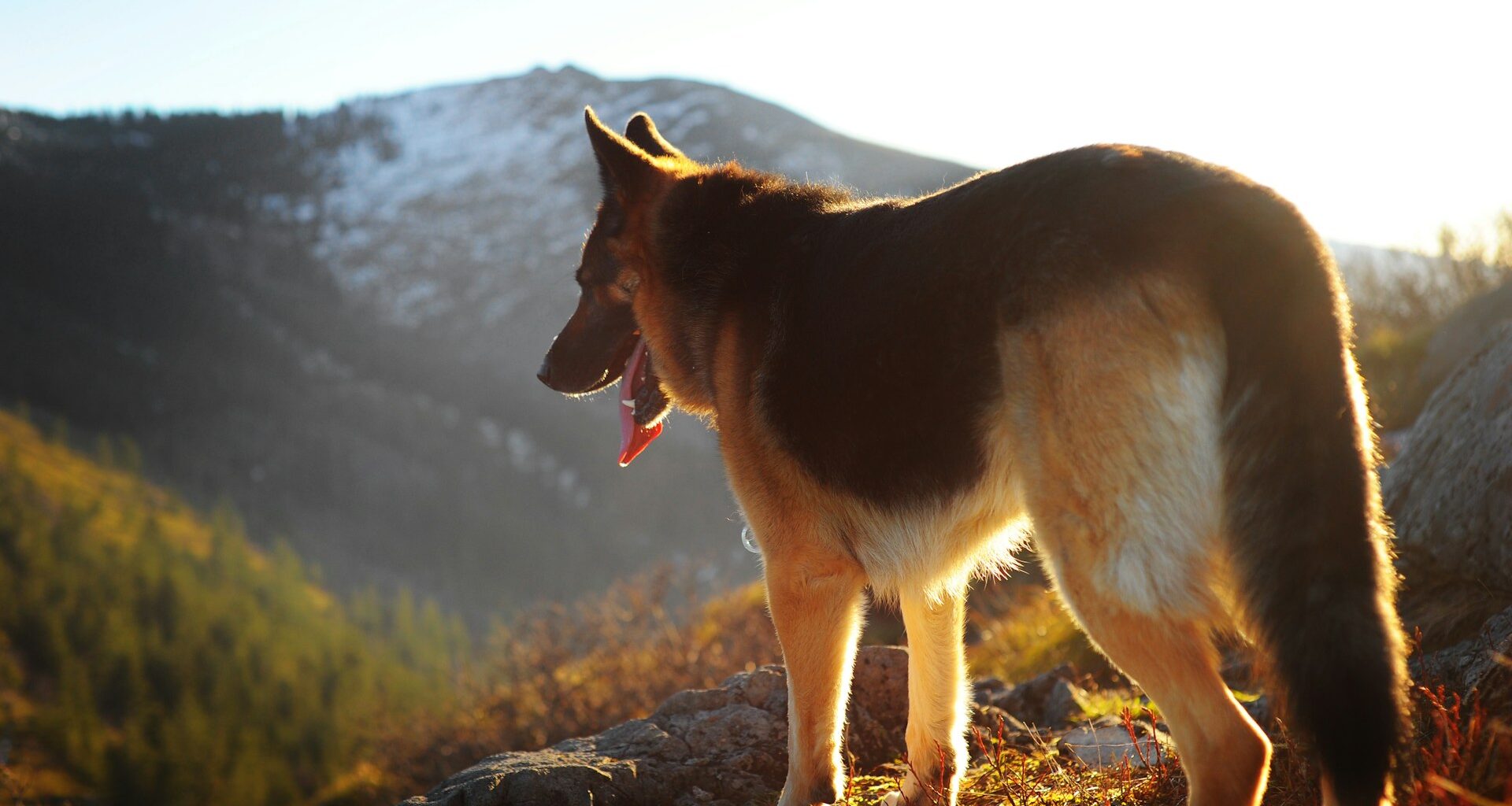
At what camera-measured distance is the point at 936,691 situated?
364 centimetres

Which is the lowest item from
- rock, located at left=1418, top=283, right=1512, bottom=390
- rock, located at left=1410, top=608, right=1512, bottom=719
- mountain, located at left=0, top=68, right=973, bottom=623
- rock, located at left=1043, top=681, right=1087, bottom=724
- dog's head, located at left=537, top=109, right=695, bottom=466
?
rock, located at left=1410, top=608, right=1512, bottom=719

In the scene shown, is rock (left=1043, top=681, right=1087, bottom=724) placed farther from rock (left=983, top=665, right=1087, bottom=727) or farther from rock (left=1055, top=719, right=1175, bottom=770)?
rock (left=1055, top=719, right=1175, bottom=770)

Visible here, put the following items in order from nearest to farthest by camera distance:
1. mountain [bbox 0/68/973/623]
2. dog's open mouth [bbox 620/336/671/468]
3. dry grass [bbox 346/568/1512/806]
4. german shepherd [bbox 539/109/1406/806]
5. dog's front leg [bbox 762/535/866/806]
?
german shepherd [bbox 539/109/1406/806] < dry grass [bbox 346/568/1512/806] < dog's front leg [bbox 762/535/866/806] < dog's open mouth [bbox 620/336/671/468] < mountain [bbox 0/68/973/623]

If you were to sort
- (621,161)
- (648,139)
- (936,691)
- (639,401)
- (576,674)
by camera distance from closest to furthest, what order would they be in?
(936,691)
(621,161)
(639,401)
(648,139)
(576,674)

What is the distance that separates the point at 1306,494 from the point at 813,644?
1695mm

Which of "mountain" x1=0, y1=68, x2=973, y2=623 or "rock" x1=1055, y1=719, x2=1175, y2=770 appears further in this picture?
"mountain" x1=0, y1=68, x2=973, y2=623

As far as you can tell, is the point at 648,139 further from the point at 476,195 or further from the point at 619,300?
the point at 476,195

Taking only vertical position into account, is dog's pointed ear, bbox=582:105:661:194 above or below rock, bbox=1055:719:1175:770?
above

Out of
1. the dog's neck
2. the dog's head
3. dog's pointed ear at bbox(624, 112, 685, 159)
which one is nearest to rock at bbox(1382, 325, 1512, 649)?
the dog's neck

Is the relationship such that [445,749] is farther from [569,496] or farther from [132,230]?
[132,230]

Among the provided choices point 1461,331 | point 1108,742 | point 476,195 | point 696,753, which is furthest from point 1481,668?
point 476,195

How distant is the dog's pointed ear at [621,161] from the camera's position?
157 inches

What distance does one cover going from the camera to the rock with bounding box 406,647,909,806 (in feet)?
12.4

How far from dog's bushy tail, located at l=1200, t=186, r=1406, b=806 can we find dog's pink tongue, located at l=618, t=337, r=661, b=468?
8.73 feet
